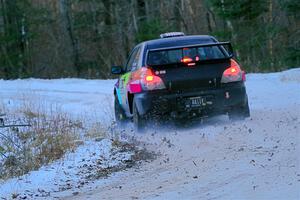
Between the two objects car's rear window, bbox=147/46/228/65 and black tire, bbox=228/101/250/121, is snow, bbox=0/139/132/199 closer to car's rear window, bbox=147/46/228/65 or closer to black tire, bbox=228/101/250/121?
car's rear window, bbox=147/46/228/65

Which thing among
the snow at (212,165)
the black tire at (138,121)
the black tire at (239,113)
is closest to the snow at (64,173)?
the snow at (212,165)

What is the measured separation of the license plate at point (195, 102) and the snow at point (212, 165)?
1.38ft

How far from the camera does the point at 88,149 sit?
916 centimetres

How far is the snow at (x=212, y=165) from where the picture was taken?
20.5 ft

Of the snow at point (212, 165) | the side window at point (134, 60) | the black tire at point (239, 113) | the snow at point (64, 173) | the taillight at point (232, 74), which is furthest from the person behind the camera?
the side window at point (134, 60)

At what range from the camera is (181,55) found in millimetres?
10531

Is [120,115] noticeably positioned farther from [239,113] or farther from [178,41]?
[239,113]

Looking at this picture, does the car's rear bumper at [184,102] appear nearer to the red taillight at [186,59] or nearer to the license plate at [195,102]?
the license plate at [195,102]

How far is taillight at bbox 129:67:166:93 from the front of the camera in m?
10.2

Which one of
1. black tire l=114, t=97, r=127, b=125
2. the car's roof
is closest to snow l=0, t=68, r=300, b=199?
the car's roof

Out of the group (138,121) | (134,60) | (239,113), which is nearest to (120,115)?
(134,60)

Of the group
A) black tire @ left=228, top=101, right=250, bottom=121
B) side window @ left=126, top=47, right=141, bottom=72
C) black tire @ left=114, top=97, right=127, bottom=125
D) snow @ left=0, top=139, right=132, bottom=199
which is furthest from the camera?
black tire @ left=114, top=97, right=127, bottom=125

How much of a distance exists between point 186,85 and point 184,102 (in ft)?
0.94

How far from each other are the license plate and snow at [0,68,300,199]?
42 cm
